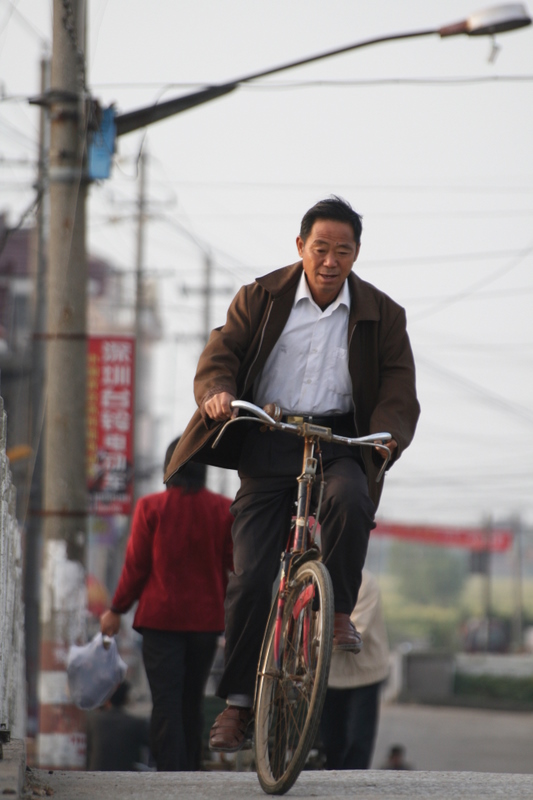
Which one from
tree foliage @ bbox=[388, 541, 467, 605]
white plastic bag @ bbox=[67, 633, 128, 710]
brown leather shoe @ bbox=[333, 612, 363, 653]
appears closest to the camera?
brown leather shoe @ bbox=[333, 612, 363, 653]

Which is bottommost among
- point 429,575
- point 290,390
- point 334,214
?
point 429,575

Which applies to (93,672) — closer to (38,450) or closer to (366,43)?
(366,43)

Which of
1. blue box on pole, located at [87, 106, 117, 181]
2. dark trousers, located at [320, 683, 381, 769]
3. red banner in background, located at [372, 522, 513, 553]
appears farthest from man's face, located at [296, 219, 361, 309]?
red banner in background, located at [372, 522, 513, 553]

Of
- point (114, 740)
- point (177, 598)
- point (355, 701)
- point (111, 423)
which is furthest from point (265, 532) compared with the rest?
point (111, 423)

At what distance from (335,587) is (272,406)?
735 mm

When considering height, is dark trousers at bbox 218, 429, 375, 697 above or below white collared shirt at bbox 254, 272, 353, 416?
below

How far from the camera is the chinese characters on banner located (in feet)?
37.4

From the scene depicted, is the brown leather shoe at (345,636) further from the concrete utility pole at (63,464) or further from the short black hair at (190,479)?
the concrete utility pole at (63,464)

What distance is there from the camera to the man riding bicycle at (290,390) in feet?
15.1

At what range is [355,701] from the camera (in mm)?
7500

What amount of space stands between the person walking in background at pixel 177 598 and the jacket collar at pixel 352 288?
6.47ft

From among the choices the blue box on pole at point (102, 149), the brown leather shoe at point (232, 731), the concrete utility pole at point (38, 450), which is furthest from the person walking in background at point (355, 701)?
the concrete utility pole at point (38, 450)

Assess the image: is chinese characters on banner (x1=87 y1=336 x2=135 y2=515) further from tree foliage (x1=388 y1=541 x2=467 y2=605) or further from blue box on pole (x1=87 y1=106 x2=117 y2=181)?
tree foliage (x1=388 y1=541 x2=467 y2=605)

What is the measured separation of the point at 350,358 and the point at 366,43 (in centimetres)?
443
